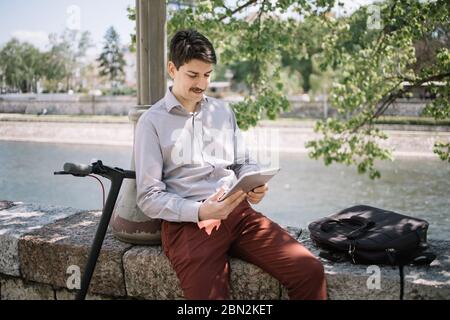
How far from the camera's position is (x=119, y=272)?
8.17 feet

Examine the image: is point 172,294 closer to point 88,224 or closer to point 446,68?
point 88,224

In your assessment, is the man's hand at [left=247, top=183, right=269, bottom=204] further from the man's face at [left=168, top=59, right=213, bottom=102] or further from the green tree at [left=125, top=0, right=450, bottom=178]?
the green tree at [left=125, top=0, right=450, bottom=178]

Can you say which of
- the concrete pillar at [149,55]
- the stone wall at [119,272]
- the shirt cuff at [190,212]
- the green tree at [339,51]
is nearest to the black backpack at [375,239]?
the stone wall at [119,272]

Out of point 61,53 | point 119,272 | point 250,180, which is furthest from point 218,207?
point 61,53

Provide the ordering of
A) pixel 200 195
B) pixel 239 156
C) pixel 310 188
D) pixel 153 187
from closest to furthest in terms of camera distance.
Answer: pixel 153 187 → pixel 200 195 → pixel 239 156 → pixel 310 188

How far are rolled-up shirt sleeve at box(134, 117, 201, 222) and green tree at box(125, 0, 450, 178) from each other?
11.5 feet

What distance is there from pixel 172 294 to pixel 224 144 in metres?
0.78

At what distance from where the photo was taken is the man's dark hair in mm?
2289

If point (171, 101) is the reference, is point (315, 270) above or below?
below

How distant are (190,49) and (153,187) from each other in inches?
25.9

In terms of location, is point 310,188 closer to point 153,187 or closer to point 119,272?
point 119,272

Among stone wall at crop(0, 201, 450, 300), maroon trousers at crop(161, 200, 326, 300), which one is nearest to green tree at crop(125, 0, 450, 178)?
stone wall at crop(0, 201, 450, 300)

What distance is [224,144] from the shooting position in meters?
2.51

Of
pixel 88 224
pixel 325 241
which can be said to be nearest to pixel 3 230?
pixel 88 224
